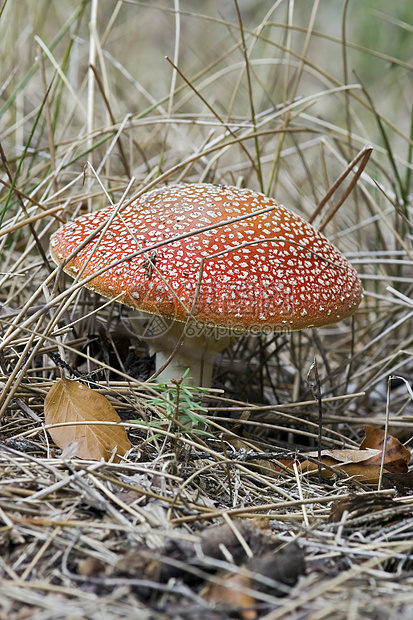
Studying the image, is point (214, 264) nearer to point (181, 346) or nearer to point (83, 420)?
point (181, 346)

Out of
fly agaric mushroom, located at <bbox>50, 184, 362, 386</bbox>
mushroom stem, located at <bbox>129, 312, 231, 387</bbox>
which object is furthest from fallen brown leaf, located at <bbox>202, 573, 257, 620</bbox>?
mushroom stem, located at <bbox>129, 312, 231, 387</bbox>

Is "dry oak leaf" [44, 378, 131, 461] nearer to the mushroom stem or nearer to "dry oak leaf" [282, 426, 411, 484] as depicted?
the mushroom stem

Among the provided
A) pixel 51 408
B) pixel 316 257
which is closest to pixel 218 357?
pixel 316 257

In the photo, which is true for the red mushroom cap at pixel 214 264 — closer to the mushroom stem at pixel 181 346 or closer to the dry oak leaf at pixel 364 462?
the mushroom stem at pixel 181 346

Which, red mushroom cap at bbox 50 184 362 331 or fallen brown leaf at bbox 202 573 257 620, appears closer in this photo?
fallen brown leaf at bbox 202 573 257 620

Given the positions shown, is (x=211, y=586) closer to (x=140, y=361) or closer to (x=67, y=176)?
(x=140, y=361)

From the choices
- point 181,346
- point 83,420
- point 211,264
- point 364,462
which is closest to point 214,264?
point 211,264
